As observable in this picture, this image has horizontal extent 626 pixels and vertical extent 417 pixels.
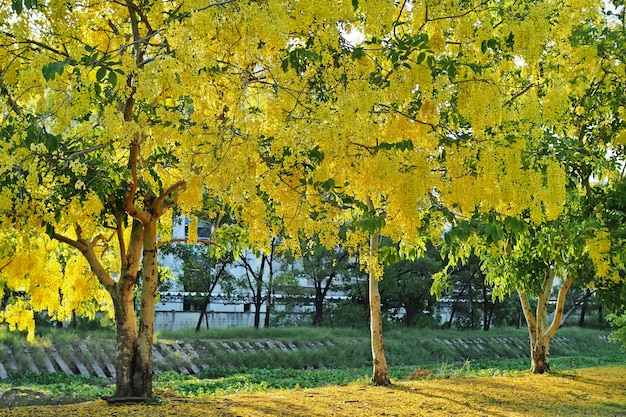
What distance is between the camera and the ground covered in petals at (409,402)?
6.23 meters

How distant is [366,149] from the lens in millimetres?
4953

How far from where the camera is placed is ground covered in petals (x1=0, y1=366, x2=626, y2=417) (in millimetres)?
6227

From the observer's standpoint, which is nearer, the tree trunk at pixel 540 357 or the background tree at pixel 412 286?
the tree trunk at pixel 540 357

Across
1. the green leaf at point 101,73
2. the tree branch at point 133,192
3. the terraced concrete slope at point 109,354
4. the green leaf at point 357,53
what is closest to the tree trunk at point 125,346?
the tree branch at point 133,192

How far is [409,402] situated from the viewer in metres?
7.25

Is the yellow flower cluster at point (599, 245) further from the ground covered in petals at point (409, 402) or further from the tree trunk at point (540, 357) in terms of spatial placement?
the tree trunk at point (540, 357)

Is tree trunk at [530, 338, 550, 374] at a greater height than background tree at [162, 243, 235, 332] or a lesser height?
lesser

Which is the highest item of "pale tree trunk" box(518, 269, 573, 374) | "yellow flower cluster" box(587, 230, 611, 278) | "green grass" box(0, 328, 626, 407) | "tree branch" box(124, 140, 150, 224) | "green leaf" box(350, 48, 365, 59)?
"green leaf" box(350, 48, 365, 59)

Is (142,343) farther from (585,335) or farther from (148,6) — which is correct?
(585,335)

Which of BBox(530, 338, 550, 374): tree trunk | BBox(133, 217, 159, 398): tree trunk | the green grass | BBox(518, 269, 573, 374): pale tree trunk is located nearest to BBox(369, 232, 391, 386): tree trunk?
the green grass

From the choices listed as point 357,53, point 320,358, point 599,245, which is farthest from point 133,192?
point 320,358

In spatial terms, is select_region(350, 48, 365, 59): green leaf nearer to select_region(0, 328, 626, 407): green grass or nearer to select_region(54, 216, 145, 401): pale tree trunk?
select_region(54, 216, 145, 401): pale tree trunk

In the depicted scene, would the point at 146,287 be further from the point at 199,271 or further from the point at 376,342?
the point at 199,271

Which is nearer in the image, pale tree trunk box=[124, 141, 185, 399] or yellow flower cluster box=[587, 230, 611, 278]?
pale tree trunk box=[124, 141, 185, 399]
